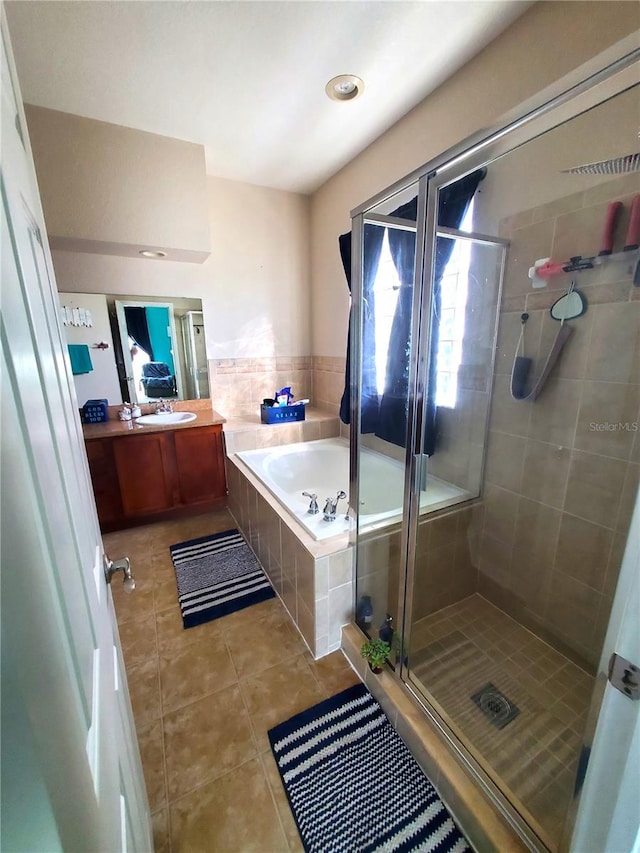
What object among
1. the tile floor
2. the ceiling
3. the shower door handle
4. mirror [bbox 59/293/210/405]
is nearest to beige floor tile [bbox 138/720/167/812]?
the tile floor

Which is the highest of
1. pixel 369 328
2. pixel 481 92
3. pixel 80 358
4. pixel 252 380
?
pixel 481 92

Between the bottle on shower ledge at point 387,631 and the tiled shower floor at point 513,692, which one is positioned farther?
the bottle on shower ledge at point 387,631

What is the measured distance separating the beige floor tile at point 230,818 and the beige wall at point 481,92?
2.17 m

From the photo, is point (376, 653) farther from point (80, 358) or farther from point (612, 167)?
point (80, 358)

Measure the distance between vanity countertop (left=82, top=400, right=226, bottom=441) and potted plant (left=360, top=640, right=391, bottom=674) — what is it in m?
1.83

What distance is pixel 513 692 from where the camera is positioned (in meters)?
1.40

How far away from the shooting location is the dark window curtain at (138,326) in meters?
2.61

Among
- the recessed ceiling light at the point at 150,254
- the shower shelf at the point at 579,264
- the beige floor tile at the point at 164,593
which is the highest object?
the recessed ceiling light at the point at 150,254

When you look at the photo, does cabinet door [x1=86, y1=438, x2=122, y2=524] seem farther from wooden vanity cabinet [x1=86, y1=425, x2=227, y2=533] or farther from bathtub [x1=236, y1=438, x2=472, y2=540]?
bathtub [x1=236, y1=438, x2=472, y2=540]

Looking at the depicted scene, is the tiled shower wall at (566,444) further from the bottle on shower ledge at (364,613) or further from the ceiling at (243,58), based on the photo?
the ceiling at (243,58)

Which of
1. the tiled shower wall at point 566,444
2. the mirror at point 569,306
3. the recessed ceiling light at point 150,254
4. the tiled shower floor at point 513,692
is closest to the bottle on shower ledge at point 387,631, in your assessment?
the tiled shower floor at point 513,692

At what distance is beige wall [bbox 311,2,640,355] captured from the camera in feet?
4.09

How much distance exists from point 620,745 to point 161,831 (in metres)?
1.31

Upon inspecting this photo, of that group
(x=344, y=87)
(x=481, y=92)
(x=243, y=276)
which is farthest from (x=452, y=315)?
(x=243, y=276)
